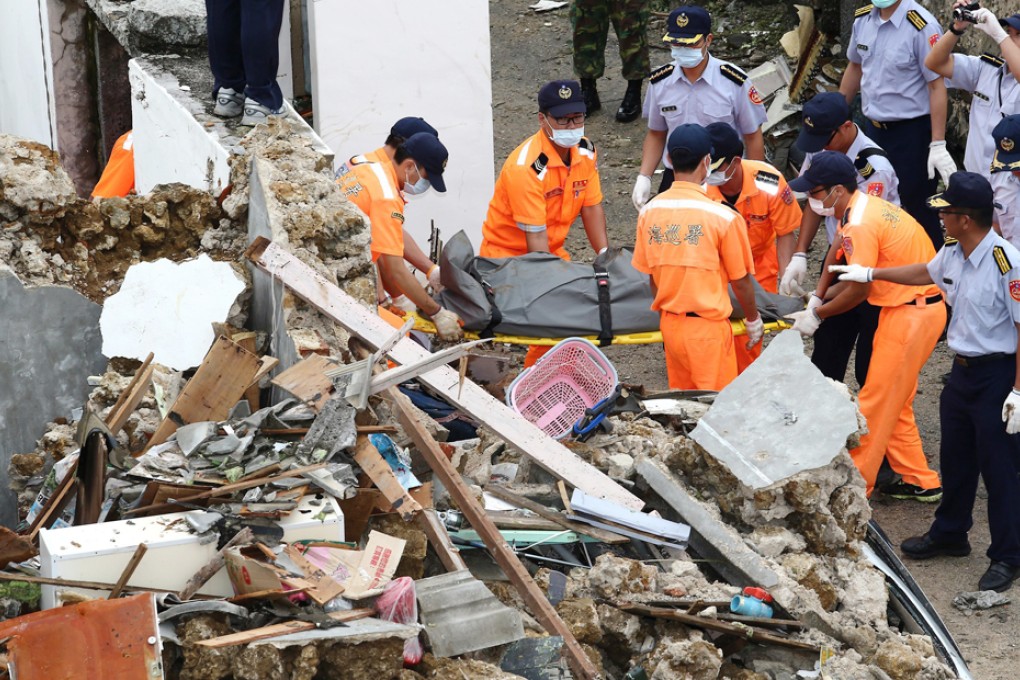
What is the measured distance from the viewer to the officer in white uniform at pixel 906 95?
26.5ft

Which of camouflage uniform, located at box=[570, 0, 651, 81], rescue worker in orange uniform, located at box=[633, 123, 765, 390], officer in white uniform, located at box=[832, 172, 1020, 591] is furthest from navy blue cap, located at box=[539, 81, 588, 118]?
camouflage uniform, located at box=[570, 0, 651, 81]

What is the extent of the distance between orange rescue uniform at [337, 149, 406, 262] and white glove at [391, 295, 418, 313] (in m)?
0.29

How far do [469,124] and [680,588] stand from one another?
14.9ft

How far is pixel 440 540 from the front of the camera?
4363mm

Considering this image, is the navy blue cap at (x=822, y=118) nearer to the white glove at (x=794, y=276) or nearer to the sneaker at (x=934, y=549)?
the white glove at (x=794, y=276)

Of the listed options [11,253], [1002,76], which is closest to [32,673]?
[11,253]

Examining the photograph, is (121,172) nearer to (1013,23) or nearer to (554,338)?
(554,338)

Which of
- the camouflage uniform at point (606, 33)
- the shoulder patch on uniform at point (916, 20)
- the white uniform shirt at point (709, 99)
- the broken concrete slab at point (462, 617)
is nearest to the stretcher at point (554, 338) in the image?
the white uniform shirt at point (709, 99)

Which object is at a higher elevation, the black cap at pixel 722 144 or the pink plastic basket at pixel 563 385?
the black cap at pixel 722 144

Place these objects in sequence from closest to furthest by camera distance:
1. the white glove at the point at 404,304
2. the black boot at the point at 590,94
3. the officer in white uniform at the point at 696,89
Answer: the white glove at the point at 404,304
the officer in white uniform at the point at 696,89
the black boot at the point at 590,94

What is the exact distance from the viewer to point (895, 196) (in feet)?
24.4

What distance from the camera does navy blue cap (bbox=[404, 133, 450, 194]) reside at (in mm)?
6523

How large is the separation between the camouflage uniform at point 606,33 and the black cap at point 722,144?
4.30 m

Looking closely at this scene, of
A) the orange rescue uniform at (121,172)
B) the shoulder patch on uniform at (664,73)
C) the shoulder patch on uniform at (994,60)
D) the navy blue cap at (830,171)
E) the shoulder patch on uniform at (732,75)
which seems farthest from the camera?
the shoulder patch on uniform at (664,73)
